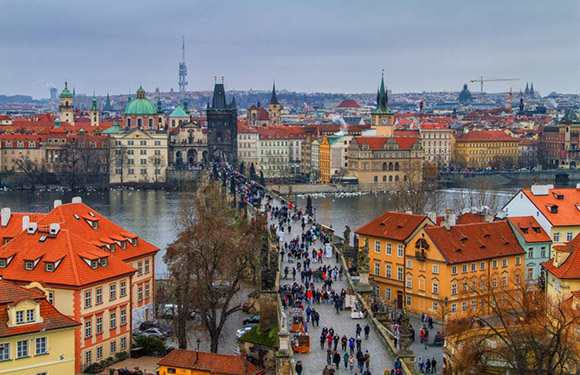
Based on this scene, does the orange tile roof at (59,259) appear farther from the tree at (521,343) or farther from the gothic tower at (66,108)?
the gothic tower at (66,108)

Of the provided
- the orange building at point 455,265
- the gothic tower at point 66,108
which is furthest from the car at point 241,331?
the gothic tower at point 66,108

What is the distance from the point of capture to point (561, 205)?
147 feet

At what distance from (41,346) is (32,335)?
58 centimetres

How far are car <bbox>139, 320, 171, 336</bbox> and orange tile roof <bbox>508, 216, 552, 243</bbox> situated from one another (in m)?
16.6

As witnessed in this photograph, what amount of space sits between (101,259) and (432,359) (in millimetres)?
11967

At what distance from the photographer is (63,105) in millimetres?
173250

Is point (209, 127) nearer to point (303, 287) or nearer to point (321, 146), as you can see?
point (321, 146)

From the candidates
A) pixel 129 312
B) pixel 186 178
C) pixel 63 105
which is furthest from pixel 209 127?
pixel 129 312

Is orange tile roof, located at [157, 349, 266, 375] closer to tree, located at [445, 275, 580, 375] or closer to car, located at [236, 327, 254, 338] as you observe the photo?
car, located at [236, 327, 254, 338]

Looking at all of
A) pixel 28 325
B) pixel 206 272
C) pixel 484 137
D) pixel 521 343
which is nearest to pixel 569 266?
pixel 521 343

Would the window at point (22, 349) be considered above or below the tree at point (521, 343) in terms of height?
below

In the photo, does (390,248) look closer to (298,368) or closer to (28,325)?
(298,368)

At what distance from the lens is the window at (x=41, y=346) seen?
2852cm

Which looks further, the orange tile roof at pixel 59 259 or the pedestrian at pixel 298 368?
the orange tile roof at pixel 59 259
